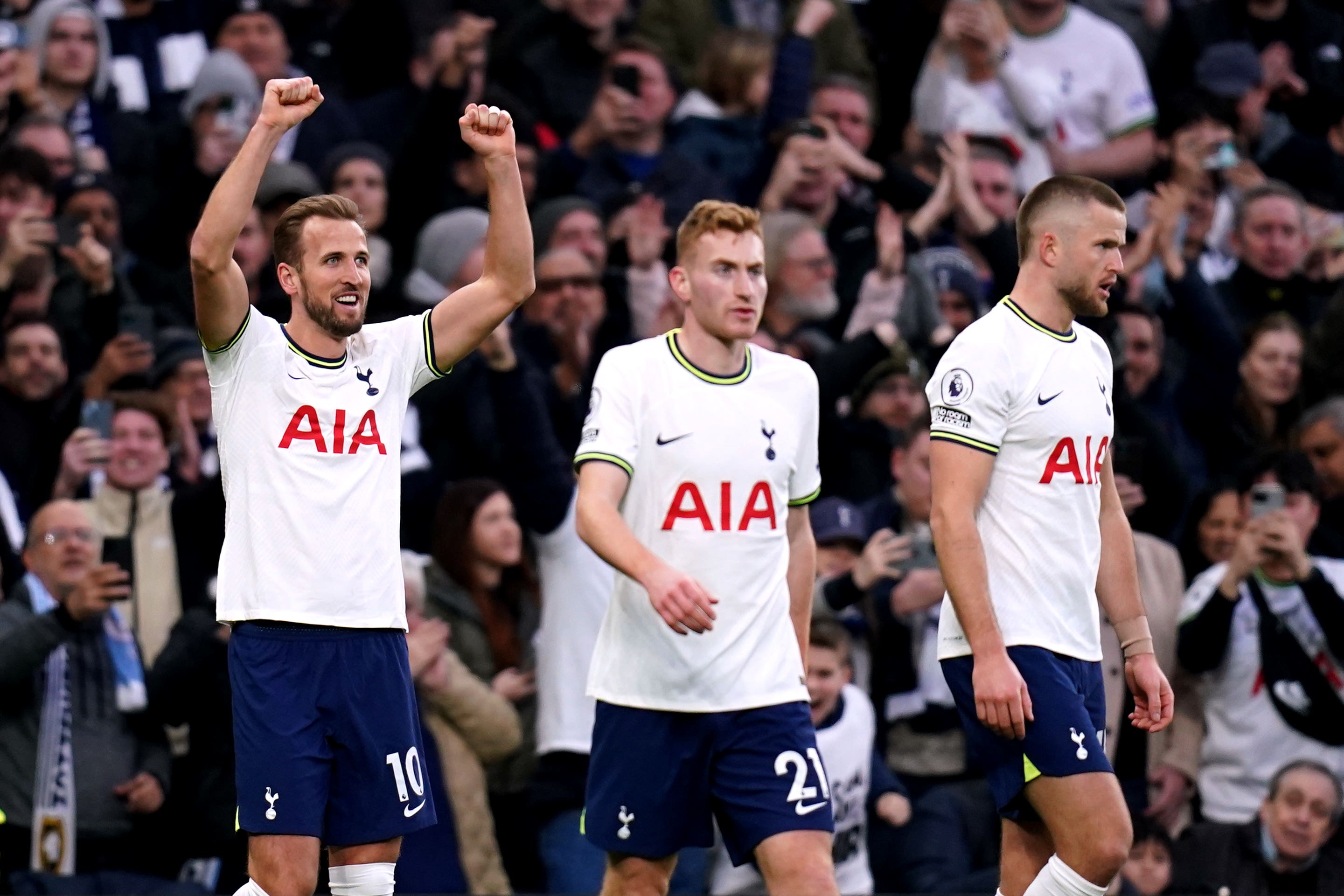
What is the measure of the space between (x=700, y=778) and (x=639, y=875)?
0.37 metres

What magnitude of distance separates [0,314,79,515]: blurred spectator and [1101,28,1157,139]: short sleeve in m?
6.62

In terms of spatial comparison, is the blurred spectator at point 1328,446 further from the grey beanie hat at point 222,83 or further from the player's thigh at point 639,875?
the grey beanie hat at point 222,83

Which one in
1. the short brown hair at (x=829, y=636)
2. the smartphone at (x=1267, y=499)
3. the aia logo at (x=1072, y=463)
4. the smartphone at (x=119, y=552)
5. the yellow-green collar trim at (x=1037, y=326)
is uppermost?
the yellow-green collar trim at (x=1037, y=326)

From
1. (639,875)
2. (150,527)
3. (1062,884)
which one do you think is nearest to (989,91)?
(150,527)

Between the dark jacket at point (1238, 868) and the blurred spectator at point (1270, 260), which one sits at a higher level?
the blurred spectator at point (1270, 260)

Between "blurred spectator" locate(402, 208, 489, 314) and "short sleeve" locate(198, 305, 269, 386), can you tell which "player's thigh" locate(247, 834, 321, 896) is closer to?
"short sleeve" locate(198, 305, 269, 386)

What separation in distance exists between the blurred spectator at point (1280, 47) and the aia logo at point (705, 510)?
8.27 meters

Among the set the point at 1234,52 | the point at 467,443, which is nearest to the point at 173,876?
the point at 467,443

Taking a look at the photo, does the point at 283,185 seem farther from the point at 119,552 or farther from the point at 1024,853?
the point at 1024,853

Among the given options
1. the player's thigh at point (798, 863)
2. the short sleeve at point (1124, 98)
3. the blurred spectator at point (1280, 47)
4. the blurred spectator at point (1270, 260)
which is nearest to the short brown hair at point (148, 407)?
the player's thigh at point (798, 863)

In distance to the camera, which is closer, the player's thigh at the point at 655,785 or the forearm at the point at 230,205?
the forearm at the point at 230,205

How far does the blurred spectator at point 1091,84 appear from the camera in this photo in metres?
13.2

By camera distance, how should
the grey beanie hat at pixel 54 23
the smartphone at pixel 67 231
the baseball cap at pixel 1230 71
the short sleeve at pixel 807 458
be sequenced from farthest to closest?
the baseball cap at pixel 1230 71
the grey beanie hat at pixel 54 23
the smartphone at pixel 67 231
the short sleeve at pixel 807 458

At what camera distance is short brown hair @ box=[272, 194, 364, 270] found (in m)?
6.37
